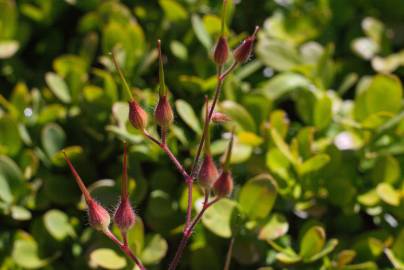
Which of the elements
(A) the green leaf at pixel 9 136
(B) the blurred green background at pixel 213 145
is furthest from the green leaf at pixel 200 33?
(A) the green leaf at pixel 9 136

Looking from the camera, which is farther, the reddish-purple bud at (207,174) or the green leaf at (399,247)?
the green leaf at (399,247)

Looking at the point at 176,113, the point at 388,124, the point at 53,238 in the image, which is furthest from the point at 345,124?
the point at 53,238

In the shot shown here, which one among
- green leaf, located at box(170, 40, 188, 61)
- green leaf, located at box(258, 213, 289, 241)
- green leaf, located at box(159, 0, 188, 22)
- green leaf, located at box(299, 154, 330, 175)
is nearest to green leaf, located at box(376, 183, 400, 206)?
green leaf, located at box(299, 154, 330, 175)

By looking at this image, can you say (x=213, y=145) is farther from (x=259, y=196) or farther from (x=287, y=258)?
(x=287, y=258)

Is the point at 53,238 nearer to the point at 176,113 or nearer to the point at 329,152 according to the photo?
the point at 176,113

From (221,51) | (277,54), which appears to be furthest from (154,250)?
(277,54)

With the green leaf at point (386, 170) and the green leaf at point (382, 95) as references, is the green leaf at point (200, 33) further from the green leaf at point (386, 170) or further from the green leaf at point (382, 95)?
the green leaf at point (386, 170)
